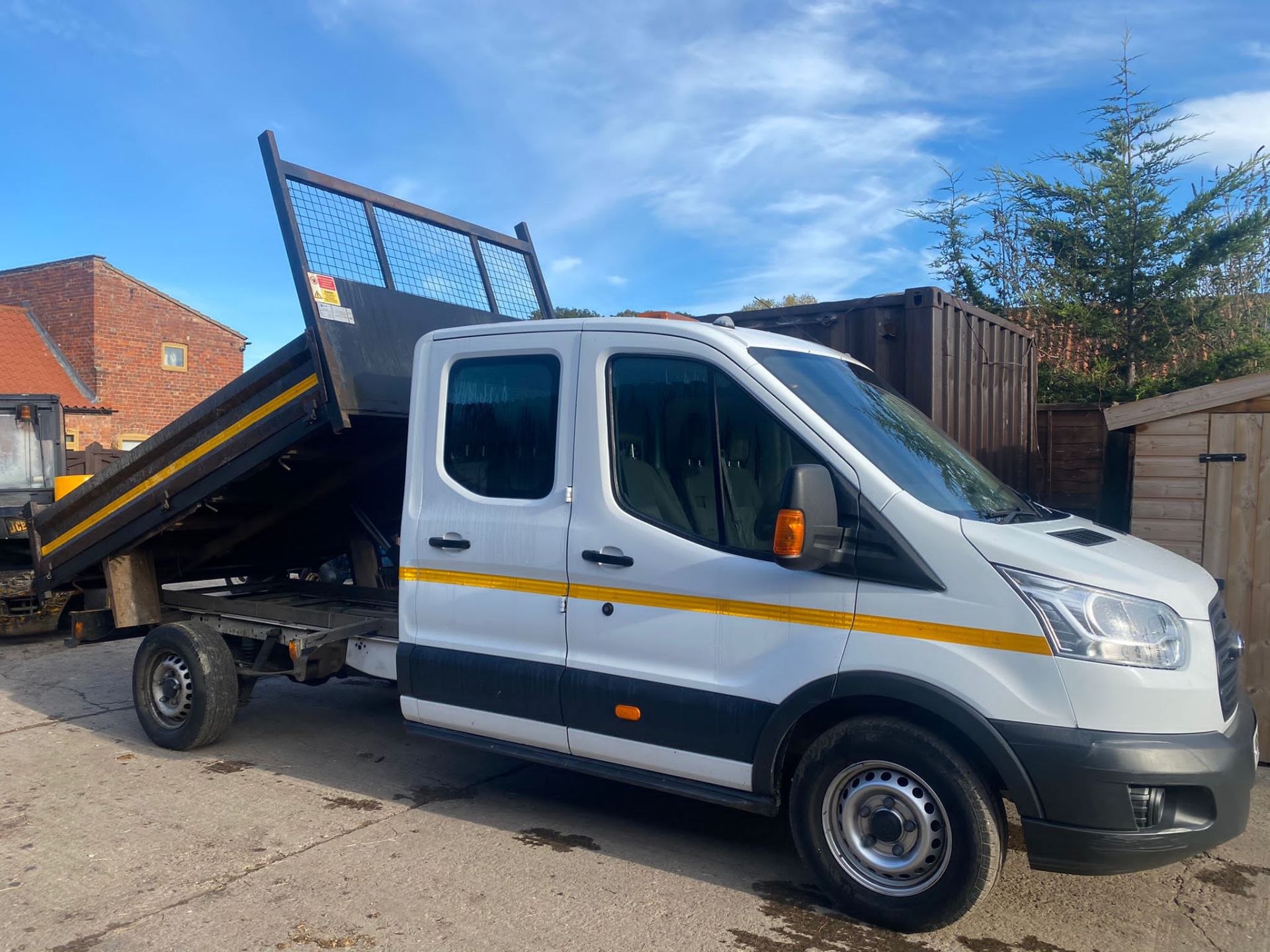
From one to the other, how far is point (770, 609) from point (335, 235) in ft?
11.2

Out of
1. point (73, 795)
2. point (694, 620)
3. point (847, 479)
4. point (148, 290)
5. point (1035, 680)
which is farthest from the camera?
point (148, 290)

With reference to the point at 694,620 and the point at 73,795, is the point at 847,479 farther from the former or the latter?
the point at 73,795

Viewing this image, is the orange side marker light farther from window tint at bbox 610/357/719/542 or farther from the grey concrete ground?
the grey concrete ground

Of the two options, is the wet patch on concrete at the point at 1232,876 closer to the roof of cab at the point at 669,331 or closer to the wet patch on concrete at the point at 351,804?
the roof of cab at the point at 669,331

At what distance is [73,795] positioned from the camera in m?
5.30

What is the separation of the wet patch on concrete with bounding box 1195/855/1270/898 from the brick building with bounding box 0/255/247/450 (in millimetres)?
25581

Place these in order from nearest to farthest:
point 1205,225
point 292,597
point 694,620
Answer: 1. point 694,620
2. point 292,597
3. point 1205,225

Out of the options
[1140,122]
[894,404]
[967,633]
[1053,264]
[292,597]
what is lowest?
[292,597]

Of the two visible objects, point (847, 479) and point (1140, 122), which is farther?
point (1140, 122)

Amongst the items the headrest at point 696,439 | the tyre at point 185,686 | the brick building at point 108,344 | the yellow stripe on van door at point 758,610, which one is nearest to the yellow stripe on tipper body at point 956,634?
the yellow stripe on van door at point 758,610

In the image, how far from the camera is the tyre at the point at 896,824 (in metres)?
3.51

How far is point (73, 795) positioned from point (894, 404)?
476 cm

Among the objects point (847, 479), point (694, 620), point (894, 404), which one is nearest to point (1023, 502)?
point (894, 404)

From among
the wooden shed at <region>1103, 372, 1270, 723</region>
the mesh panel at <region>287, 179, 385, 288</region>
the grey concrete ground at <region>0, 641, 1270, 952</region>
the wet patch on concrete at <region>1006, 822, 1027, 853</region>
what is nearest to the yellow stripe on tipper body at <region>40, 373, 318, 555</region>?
the mesh panel at <region>287, 179, 385, 288</region>
